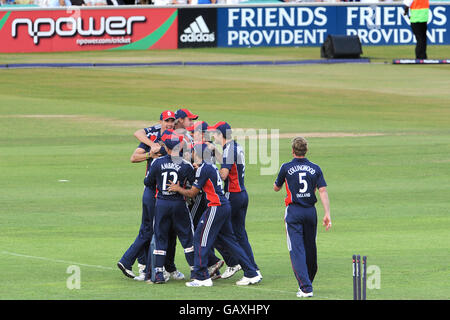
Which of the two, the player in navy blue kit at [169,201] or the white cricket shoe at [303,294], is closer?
the white cricket shoe at [303,294]

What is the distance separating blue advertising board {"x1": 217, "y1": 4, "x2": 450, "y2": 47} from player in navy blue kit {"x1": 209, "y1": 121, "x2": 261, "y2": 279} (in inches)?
1257

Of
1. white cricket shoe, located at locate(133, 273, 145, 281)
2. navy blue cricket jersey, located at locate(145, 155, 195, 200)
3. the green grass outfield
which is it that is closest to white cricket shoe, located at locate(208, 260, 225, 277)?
the green grass outfield

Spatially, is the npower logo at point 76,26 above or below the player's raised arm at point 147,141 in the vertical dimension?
above

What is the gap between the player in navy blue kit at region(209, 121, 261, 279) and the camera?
13.1m

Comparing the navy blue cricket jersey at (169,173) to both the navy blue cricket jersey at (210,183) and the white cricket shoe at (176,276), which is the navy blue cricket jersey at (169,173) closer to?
the navy blue cricket jersey at (210,183)

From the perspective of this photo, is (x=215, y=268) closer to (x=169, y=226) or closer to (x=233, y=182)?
(x=169, y=226)

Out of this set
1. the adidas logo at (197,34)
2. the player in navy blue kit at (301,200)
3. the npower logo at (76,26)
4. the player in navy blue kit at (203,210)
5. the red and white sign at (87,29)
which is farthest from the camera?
the adidas logo at (197,34)

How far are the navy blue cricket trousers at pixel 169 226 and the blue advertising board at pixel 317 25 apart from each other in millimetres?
32381

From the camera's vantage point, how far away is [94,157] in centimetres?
2412

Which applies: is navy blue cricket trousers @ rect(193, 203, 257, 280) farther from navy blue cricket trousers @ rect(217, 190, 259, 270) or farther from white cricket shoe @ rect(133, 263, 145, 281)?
white cricket shoe @ rect(133, 263, 145, 281)

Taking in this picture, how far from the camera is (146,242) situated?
43.8 ft

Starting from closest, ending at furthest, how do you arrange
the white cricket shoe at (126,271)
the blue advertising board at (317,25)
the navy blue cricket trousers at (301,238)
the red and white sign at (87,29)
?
the navy blue cricket trousers at (301,238), the white cricket shoe at (126,271), the red and white sign at (87,29), the blue advertising board at (317,25)

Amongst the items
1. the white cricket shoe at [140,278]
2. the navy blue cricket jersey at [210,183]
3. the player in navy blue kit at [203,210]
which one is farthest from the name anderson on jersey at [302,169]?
the white cricket shoe at [140,278]

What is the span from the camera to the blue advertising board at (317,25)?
44.7 metres
